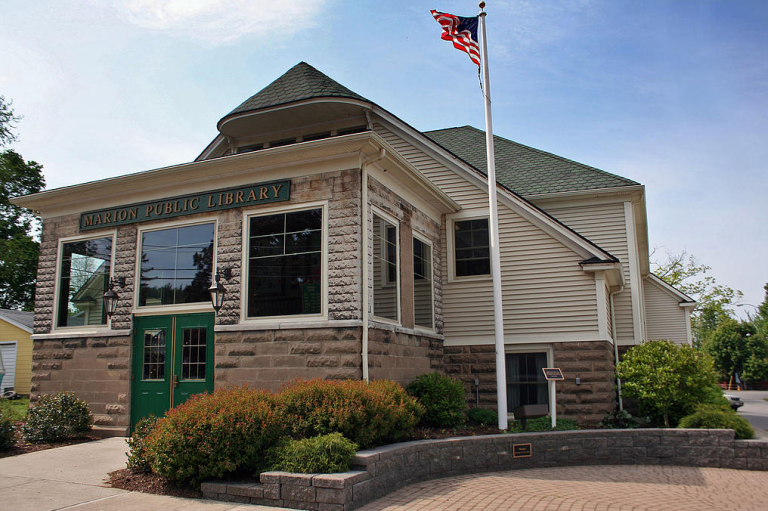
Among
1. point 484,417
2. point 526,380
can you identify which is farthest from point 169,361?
point 526,380

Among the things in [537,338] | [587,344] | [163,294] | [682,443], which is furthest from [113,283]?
[682,443]

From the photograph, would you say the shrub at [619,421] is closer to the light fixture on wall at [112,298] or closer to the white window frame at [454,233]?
the white window frame at [454,233]

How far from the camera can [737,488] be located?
8.32 m

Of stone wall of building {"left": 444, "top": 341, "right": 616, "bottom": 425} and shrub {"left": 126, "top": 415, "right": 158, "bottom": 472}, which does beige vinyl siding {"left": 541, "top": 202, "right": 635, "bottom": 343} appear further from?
shrub {"left": 126, "top": 415, "right": 158, "bottom": 472}

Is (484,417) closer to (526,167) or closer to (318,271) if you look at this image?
(318,271)

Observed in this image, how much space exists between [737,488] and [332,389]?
6027 millimetres

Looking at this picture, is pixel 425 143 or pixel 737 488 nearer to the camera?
pixel 737 488

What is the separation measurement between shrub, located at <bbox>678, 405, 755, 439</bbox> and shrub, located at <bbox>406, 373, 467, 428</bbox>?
4.17 meters

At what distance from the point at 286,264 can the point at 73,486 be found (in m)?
4.46

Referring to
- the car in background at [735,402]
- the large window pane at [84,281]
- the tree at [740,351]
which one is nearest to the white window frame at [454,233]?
the large window pane at [84,281]

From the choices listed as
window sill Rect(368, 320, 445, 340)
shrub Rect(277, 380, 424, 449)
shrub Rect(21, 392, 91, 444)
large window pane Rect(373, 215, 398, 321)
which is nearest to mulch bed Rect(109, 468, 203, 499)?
shrub Rect(277, 380, 424, 449)

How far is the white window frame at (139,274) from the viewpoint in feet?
34.9

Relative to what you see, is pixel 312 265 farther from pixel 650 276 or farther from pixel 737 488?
pixel 650 276

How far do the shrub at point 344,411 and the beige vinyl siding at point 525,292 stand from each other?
17.4ft
